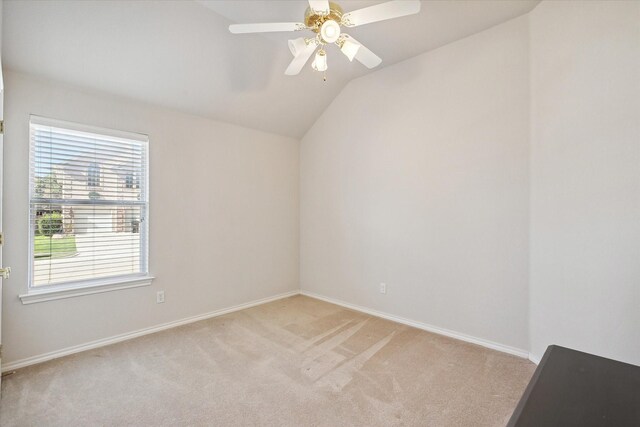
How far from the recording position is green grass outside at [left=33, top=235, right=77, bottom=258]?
7.93 ft

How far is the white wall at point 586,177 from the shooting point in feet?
5.91

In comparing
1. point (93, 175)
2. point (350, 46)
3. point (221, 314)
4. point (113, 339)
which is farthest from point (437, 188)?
point (113, 339)

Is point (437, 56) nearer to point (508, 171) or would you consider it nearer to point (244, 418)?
point (508, 171)

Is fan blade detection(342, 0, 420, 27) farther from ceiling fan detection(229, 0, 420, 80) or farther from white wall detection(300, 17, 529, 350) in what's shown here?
white wall detection(300, 17, 529, 350)

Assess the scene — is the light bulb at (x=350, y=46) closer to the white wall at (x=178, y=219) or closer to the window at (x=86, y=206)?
the white wall at (x=178, y=219)

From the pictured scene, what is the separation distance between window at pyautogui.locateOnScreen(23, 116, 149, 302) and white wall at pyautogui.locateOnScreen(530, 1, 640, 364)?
3639 mm

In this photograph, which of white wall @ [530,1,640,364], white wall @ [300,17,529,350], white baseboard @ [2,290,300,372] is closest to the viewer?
white wall @ [530,1,640,364]

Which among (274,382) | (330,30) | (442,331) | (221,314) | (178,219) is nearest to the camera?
(330,30)

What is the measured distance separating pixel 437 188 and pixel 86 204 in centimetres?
340

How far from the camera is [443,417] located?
5.77 feet

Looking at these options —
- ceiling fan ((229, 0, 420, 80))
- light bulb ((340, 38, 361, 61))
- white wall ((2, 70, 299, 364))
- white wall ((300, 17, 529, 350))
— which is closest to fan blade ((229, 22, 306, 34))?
ceiling fan ((229, 0, 420, 80))

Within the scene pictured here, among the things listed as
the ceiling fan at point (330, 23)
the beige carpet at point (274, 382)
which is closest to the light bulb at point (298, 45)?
the ceiling fan at point (330, 23)

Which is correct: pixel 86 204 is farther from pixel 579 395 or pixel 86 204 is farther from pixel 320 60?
pixel 579 395

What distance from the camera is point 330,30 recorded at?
1705 mm
